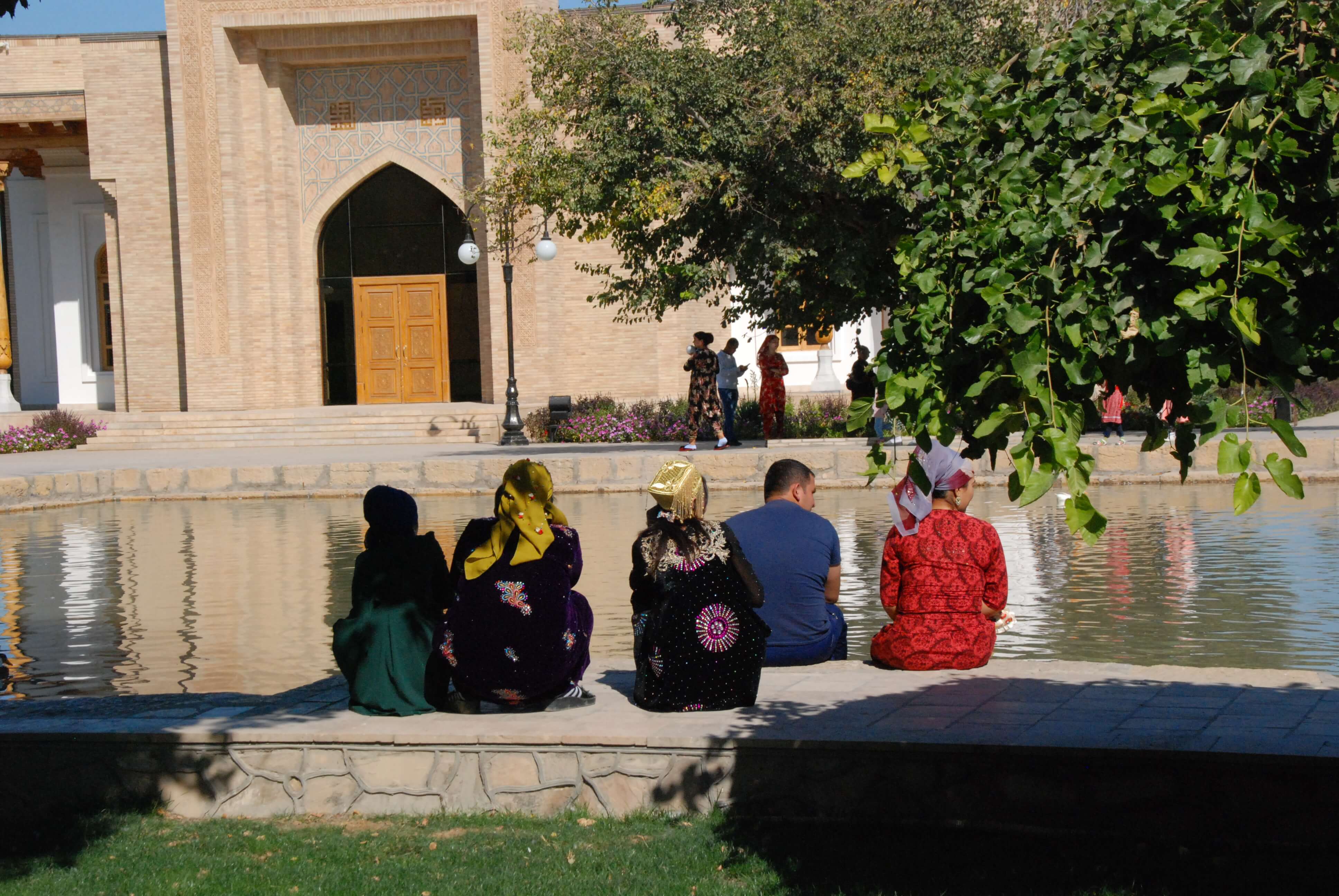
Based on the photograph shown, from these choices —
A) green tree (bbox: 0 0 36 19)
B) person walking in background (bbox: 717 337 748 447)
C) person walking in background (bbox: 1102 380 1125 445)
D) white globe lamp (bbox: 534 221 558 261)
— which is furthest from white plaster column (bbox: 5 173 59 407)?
green tree (bbox: 0 0 36 19)

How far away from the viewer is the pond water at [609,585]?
23.9ft

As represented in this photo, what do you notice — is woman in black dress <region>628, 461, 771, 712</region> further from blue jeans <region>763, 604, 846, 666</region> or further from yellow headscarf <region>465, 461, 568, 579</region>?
blue jeans <region>763, 604, 846, 666</region>

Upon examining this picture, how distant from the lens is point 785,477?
6148mm

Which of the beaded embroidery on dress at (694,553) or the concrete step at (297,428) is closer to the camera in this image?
the beaded embroidery on dress at (694,553)

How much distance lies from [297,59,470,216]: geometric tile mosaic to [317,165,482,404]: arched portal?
2.86 ft

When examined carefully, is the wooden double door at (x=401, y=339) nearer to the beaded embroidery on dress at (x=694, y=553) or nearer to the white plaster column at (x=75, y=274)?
the white plaster column at (x=75, y=274)

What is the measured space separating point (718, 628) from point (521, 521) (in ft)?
2.70

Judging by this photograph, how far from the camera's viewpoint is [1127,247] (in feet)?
9.12

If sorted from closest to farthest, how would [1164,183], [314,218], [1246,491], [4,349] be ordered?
[1246,491] < [1164,183] < [4,349] < [314,218]

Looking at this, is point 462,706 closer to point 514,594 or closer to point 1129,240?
point 514,594

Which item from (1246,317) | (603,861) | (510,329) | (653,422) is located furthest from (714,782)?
(653,422)

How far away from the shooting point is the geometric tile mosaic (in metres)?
29.1

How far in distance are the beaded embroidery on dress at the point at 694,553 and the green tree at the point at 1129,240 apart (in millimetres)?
2219

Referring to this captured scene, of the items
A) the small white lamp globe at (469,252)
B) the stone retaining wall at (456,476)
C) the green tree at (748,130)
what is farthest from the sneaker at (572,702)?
the small white lamp globe at (469,252)
